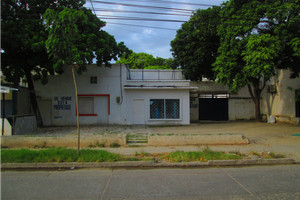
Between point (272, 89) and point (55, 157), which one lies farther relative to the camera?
point (272, 89)

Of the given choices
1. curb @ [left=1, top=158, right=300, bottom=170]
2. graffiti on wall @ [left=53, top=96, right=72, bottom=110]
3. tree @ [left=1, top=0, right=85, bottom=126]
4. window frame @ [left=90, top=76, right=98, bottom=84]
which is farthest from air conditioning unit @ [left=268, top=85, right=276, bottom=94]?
graffiti on wall @ [left=53, top=96, right=72, bottom=110]

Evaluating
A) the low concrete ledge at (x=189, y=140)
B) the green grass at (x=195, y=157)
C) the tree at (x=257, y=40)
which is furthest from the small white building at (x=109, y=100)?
the green grass at (x=195, y=157)

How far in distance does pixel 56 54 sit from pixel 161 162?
482cm

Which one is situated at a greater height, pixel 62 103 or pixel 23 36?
pixel 23 36

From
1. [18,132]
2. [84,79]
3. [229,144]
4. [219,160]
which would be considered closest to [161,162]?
[219,160]

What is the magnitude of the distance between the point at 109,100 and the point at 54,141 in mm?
7318

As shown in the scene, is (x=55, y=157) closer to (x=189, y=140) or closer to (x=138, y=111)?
(x=189, y=140)

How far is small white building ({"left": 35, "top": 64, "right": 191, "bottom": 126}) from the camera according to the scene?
1573 centimetres

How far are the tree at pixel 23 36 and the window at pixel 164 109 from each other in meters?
7.51

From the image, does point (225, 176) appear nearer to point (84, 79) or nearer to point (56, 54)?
point (56, 54)

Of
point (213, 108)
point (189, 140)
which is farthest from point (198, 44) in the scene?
point (189, 140)

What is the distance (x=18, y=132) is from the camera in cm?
1091

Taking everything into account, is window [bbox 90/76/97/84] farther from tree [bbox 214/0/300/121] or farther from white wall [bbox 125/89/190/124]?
tree [bbox 214/0/300/121]

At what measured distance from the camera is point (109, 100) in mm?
15852
